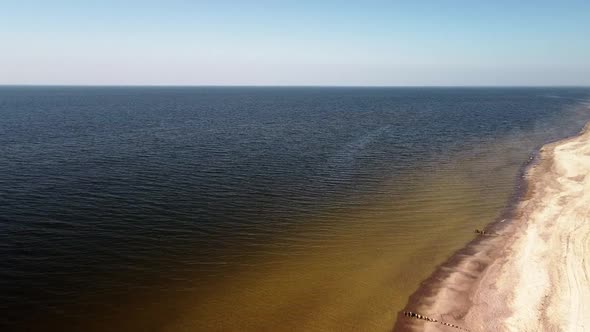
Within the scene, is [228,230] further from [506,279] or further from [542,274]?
[542,274]

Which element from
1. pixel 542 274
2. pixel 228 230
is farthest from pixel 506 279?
pixel 228 230

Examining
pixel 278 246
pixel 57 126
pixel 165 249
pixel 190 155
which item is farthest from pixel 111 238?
pixel 57 126

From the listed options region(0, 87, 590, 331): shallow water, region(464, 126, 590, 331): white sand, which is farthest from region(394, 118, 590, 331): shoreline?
region(0, 87, 590, 331): shallow water

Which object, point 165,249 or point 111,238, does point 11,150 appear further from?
point 165,249

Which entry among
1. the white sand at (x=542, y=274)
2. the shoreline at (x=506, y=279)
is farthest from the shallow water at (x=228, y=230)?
the white sand at (x=542, y=274)

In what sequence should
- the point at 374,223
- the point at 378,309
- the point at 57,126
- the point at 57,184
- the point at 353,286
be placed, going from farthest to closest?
the point at 57,126, the point at 57,184, the point at 374,223, the point at 353,286, the point at 378,309

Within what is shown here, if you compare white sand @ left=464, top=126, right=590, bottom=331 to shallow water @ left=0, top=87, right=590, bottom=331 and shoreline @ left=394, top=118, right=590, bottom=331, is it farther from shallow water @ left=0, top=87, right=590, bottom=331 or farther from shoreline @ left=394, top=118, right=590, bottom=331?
shallow water @ left=0, top=87, right=590, bottom=331

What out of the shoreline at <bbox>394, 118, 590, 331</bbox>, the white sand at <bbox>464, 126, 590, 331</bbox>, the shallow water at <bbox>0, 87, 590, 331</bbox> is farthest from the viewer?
the shallow water at <bbox>0, 87, 590, 331</bbox>

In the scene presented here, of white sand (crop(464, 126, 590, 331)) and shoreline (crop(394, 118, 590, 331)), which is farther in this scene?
shoreline (crop(394, 118, 590, 331))
